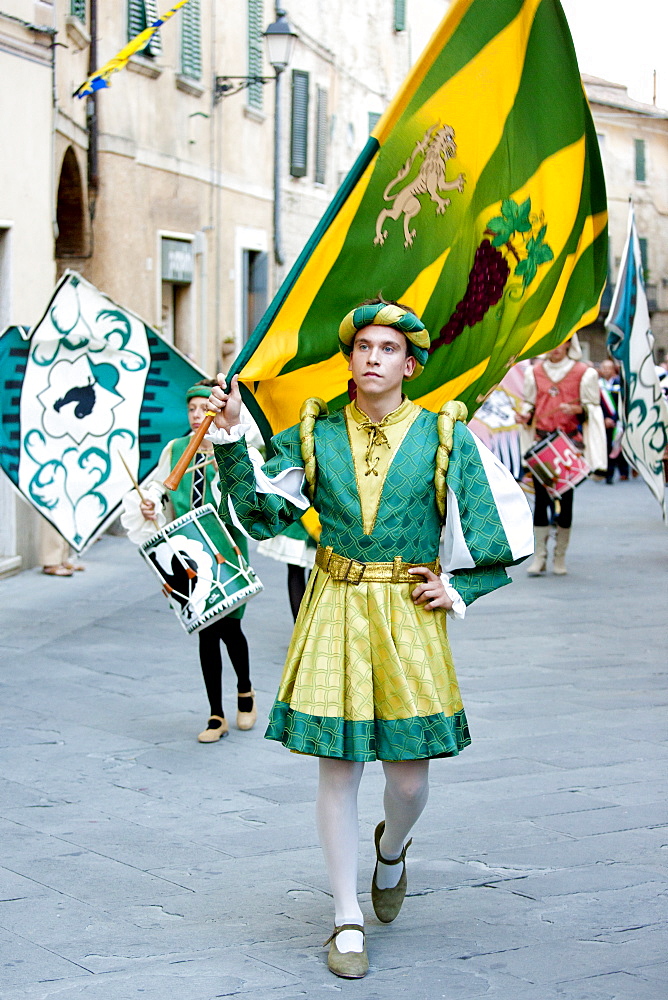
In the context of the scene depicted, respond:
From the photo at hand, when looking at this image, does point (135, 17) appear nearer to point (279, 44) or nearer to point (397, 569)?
point (279, 44)

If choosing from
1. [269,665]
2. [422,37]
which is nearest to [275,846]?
[269,665]

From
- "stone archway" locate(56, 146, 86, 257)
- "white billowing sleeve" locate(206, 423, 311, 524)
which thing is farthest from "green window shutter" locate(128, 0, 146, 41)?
"white billowing sleeve" locate(206, 423, 311, 524)

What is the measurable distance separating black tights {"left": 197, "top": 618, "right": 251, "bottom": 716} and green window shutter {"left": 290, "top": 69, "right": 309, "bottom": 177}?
17.3m

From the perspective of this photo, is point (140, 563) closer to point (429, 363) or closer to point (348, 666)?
point (429, 363)

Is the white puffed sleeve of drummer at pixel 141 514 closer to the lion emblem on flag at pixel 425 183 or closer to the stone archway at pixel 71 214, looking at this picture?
the lion emblem on flag at pixel 425 183

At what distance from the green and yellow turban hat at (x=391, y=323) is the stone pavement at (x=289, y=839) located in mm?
1629

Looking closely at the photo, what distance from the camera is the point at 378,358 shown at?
414 cm

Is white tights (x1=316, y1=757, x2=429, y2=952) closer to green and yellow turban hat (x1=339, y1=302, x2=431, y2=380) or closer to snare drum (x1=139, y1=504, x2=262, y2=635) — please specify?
green and yellow turban hat (x1=339, y1=302, x2=431, y2=380)

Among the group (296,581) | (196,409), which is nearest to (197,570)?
(196,409)

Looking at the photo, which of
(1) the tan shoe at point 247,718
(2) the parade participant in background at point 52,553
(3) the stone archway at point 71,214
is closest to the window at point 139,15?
(3) the stone archway at point 71,214

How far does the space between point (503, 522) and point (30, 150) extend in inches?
351

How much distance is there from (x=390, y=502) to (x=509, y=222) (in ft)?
7.02

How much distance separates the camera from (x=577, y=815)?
5.40 m

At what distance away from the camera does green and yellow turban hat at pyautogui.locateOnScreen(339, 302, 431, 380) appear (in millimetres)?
4121
